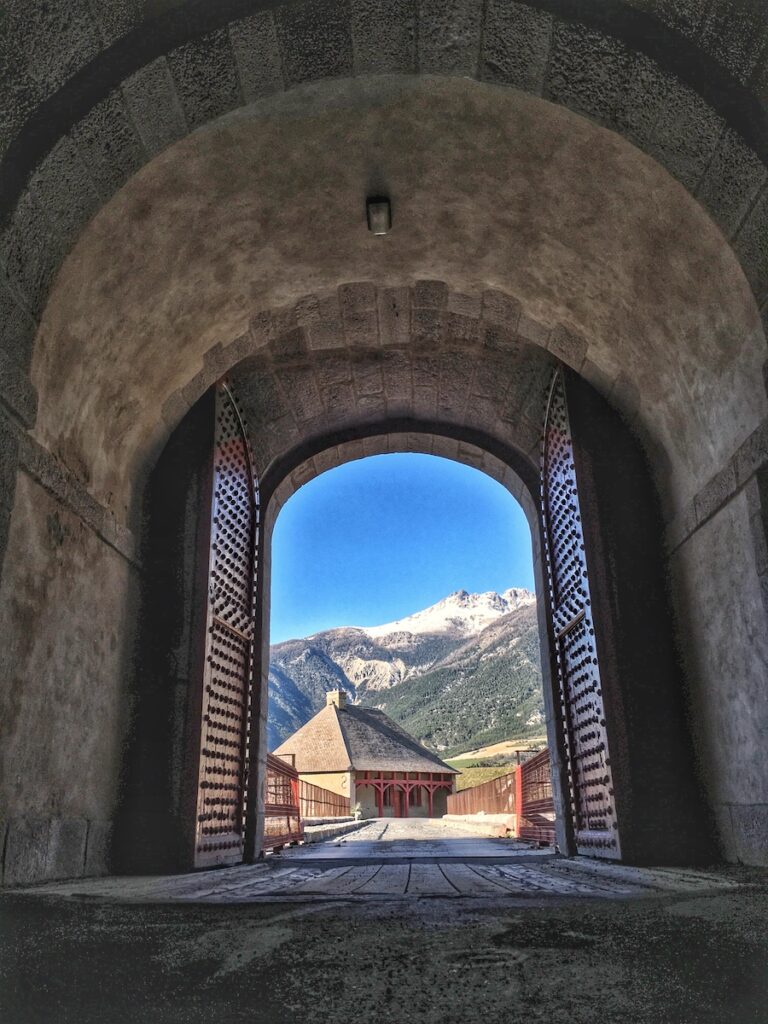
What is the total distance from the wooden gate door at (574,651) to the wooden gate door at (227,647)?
3.21 meters

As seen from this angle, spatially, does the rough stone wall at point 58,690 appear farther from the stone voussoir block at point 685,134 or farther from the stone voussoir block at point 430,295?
the stone voussoir block at point 685,134

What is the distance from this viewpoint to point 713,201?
394 centimetres

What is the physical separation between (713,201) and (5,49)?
142 inches

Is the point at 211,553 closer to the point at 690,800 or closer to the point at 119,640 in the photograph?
the point at 119,640

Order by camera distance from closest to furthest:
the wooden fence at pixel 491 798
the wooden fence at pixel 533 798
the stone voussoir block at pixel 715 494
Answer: the stone voussoir block at pixel 715 494, the wooden fence at pixel 533 798, the wooden fence at pixel 491 798

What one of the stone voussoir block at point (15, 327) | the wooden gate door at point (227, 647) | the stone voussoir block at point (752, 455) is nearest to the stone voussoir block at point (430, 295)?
the wooden gate door at point (227, 647)

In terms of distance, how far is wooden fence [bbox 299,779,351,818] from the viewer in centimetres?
2525

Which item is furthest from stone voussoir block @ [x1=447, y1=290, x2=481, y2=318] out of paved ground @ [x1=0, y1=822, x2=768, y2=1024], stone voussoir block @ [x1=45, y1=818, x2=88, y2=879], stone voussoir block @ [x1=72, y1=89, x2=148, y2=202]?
stone voussoir block @ [x1=45, y1=818, x2=88, y2=879]

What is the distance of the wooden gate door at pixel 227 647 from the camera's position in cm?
622

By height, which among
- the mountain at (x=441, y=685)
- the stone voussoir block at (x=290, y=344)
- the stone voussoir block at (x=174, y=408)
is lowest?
the stone voussoir block at (x=174, y=408)

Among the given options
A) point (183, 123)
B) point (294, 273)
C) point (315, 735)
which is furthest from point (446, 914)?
point (315, 735)

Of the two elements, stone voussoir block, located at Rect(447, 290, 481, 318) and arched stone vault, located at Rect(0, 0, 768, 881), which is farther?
stone voussoir block, located at Rect(447, 290, 481, 318)

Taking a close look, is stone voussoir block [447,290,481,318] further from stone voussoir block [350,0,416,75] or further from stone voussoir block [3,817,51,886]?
stone voussoir block [3,817,51,886]

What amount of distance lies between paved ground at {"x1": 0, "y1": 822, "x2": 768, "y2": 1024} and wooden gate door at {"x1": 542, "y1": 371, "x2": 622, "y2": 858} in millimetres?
2731
